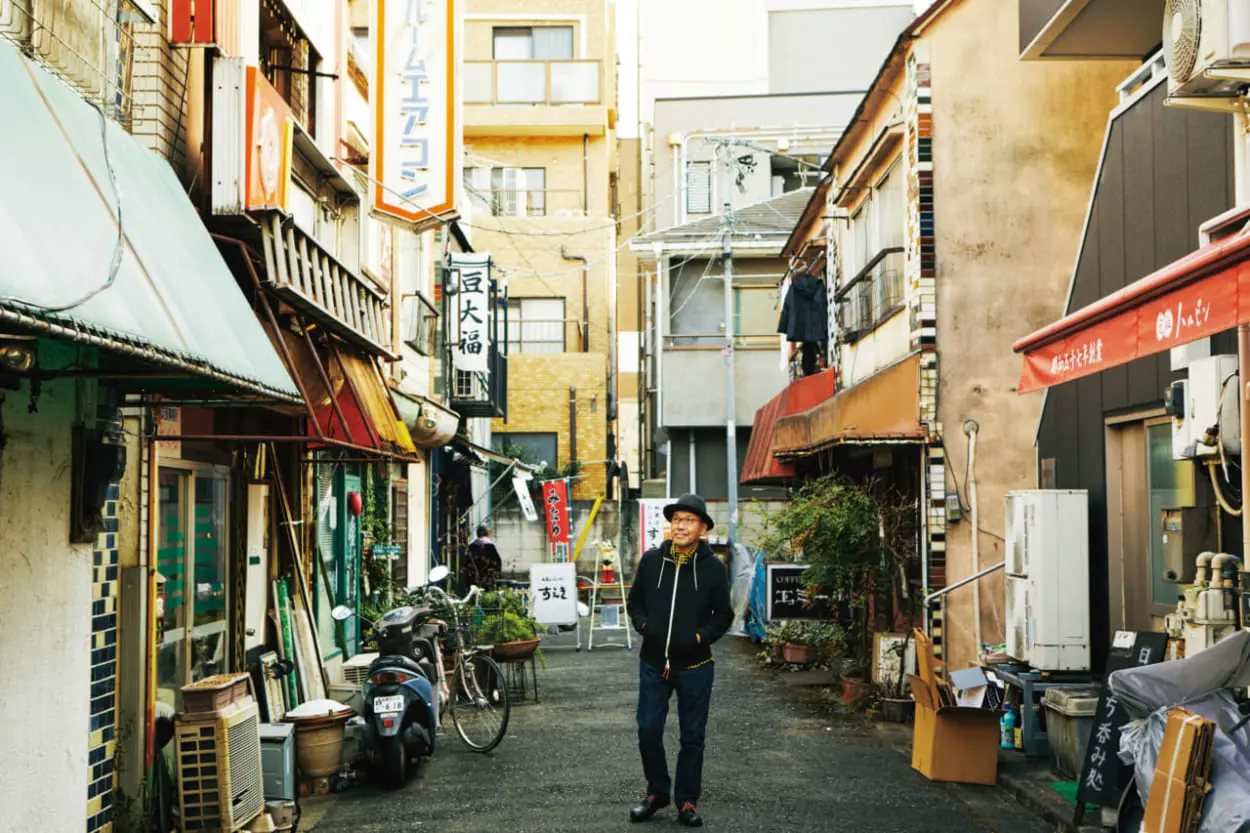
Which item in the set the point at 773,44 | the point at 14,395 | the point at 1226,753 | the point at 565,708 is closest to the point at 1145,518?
the point at 1226,753

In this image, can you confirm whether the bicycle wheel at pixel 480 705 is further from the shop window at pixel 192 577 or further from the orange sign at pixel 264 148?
the orange sign at pixel 264 148

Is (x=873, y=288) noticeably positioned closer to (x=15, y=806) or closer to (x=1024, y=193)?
(x=1024, y=193)

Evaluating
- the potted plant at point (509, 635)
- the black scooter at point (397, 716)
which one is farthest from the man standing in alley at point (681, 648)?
the potted plant at point (509, 635)

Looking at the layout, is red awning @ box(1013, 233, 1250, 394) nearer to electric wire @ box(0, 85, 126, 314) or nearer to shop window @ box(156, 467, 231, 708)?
electric wire @ box(0, 85, 126, 314)

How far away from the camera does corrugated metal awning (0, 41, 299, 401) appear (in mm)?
4590

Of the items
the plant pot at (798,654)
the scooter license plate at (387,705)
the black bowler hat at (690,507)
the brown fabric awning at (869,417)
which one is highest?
the brown fabric awning at (869,417)

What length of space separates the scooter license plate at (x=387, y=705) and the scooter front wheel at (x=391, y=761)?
0.68 feet

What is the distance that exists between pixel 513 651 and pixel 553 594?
20.3ft

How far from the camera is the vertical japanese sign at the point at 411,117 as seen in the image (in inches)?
444

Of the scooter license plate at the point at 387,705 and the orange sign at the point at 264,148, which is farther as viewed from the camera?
the scooter license plate at the point at 387,705

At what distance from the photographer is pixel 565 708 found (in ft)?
45.2

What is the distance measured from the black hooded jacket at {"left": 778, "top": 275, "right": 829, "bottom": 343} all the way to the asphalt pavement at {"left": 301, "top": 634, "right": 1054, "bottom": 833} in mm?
7543

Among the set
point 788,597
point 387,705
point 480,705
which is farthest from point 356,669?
point 788,597

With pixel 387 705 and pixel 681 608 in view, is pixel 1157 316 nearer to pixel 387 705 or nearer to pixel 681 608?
pixel 681 608
